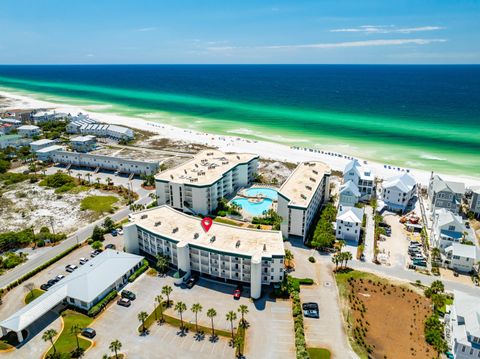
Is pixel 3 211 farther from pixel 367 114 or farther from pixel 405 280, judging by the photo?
pixel 367 114

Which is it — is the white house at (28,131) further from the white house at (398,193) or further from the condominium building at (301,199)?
the white house at (398,193)

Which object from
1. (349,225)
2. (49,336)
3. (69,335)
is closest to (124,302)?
(69,335)

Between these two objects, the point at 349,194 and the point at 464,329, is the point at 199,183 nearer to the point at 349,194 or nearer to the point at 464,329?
the point at 349,194

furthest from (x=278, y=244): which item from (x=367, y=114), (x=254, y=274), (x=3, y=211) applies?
(x=367, y=114)

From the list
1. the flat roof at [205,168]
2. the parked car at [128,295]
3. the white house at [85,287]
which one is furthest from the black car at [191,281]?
the flat roof at [205,168]

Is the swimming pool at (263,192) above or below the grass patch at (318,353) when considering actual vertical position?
above

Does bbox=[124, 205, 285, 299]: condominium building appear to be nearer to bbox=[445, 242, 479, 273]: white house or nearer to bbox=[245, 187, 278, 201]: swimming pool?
bbox=[245, 187, 278, 201]: swimming pool

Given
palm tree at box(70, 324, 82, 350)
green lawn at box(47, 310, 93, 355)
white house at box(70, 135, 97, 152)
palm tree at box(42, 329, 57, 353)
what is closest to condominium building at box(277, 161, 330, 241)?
green lawn at box(47, 310, 93, 355)
